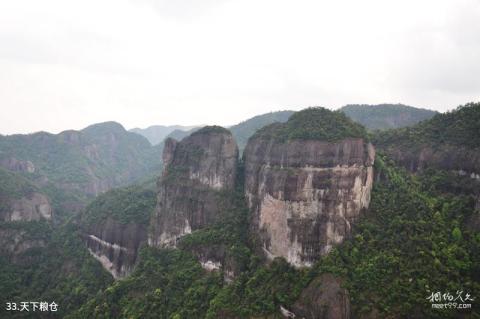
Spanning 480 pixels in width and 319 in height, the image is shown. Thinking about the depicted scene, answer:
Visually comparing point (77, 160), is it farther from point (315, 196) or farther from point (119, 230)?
point (315, 196)

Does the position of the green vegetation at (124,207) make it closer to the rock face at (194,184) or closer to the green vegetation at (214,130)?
the rock face at (194,184)

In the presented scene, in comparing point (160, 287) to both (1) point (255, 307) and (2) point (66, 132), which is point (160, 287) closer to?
(1) point (255, 307)

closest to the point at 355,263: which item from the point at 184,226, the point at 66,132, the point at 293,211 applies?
the point at 293,211

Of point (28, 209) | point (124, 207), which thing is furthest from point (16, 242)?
point (124, 207)

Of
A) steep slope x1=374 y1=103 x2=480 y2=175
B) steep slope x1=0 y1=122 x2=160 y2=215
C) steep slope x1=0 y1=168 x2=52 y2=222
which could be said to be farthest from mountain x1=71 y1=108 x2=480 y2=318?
steep slope x1=0 y1=122 x2=160 y2=215

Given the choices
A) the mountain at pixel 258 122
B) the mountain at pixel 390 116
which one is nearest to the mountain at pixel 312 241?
the mountain at pixel 390 116

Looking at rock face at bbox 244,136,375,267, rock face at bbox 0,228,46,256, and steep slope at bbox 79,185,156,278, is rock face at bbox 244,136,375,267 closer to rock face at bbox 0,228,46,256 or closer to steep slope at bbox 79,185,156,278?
steep slope at bbox 79,185,156,278
